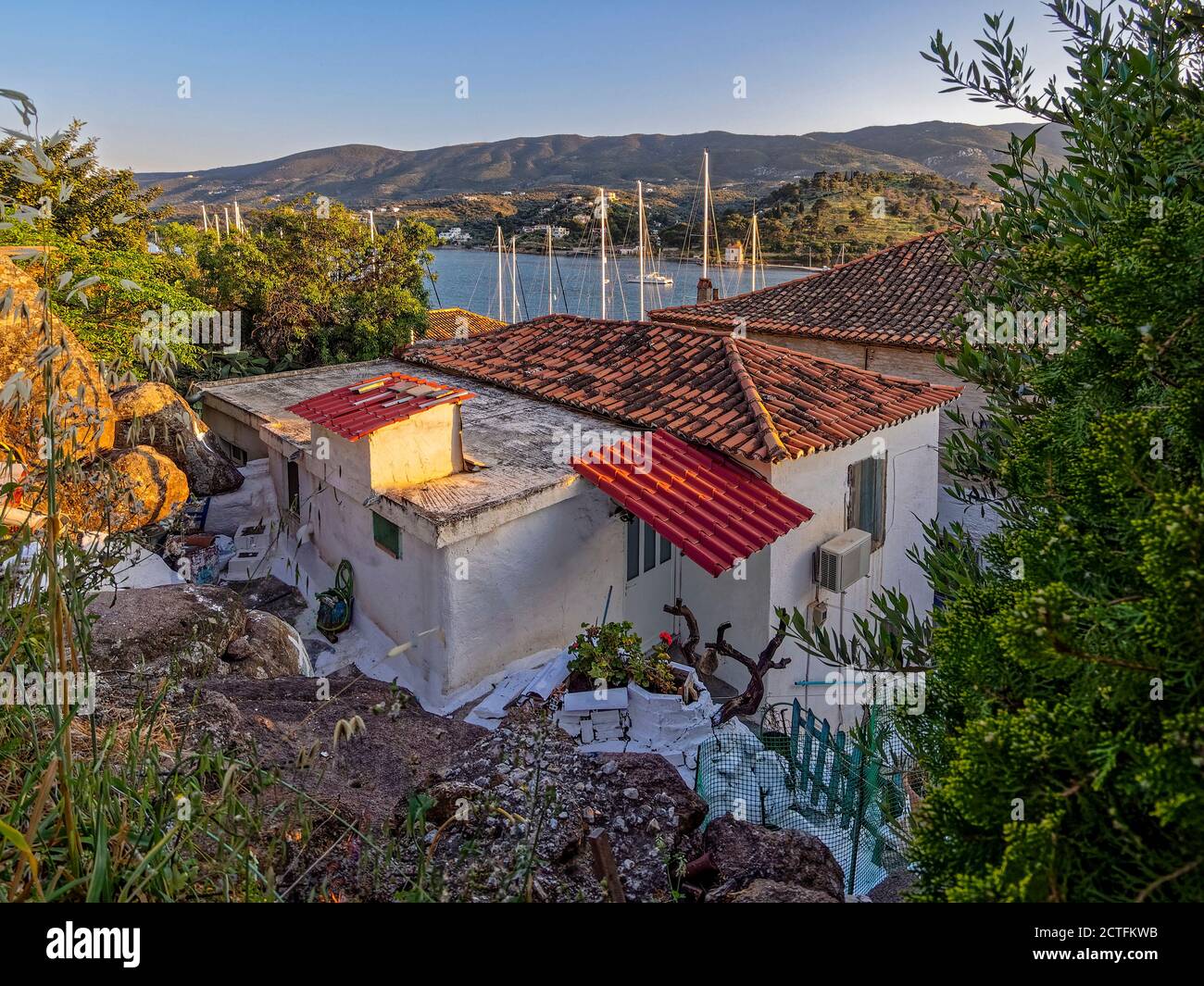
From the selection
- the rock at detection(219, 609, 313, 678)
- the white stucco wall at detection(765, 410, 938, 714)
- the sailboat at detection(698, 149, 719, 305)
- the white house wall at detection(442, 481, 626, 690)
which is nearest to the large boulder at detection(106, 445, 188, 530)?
the rock at detection(219, 609, 313, 678)

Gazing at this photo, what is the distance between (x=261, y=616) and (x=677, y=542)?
13.9 ft

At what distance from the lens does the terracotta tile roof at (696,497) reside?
7.98m

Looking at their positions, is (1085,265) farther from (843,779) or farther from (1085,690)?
(843,779)

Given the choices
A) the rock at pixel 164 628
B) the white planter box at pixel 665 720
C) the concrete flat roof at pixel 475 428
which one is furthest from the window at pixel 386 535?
the white planter box at pixel 665 720

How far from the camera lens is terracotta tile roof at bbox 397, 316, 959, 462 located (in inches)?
392

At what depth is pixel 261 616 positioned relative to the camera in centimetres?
804

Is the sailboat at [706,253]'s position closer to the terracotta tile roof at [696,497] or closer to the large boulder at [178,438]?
the large boulder at [178,438]

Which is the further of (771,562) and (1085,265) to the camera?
(771,562)

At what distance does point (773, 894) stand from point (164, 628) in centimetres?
546

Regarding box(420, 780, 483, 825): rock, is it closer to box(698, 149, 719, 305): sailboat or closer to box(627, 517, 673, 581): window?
box(627, 517, 673, 581): window

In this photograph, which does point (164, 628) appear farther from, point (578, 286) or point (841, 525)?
point (578, 286)

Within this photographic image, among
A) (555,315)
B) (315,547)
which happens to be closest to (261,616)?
(315,547)

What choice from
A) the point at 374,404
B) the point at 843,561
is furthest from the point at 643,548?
the point at 374,404

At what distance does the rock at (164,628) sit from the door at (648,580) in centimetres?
426
